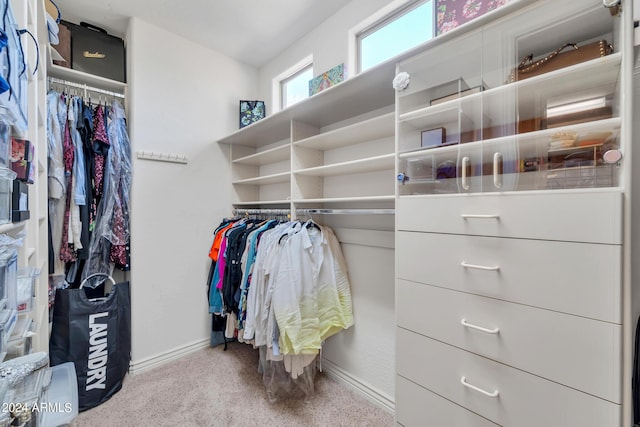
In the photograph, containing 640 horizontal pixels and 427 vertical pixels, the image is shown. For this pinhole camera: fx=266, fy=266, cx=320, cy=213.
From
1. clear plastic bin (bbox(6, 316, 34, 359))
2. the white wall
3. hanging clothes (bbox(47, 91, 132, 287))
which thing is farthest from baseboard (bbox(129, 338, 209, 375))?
clear plastic bin (bbox(6, 316, 34, 359))

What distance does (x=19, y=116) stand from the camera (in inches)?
33.6

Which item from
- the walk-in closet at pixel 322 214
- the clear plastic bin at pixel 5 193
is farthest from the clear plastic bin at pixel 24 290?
the clear plastic bin at pixel 5 193

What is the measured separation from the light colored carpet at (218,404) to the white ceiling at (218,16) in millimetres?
2728

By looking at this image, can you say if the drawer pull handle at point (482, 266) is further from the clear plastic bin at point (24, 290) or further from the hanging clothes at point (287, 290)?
the clear plastic bin at point (24, 290)

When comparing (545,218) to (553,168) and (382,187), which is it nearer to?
(553,168)

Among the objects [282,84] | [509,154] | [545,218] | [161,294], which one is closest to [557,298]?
[545,218]

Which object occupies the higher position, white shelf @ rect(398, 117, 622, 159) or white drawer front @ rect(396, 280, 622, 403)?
white shelf @ rect(398, 117, 622, 159)

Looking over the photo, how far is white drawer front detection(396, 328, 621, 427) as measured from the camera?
812 millimetres

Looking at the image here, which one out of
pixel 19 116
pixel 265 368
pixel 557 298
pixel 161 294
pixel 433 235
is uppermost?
pixel 19 116

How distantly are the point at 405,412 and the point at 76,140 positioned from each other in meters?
2.59

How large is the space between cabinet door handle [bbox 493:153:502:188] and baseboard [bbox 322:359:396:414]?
4.89ft

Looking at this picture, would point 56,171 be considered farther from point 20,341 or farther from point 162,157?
point 20,341

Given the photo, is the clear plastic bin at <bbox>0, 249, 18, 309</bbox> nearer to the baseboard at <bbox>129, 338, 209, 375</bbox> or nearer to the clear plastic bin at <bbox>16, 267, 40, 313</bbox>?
the clear plastic bin at <bbox>16, 267, 40, 313</bbox>

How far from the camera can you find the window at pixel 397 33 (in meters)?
1.72
